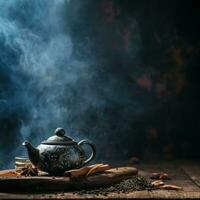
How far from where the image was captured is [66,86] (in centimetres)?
641

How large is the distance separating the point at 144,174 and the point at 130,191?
3.78 ft

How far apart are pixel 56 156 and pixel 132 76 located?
329cm

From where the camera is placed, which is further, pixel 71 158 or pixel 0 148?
pixel 0 148

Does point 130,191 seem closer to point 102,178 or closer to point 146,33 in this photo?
point 102,178

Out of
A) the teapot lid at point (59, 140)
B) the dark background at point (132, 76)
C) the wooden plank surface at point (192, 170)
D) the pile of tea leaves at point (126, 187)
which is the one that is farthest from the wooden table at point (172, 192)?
the dark background at point (132, 76)

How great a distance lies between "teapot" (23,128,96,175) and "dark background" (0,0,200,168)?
2.84 metres

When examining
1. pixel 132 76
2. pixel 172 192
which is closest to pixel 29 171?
pixel 172 192

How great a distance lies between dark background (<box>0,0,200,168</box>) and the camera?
6.48 metres

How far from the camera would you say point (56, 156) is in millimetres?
3490

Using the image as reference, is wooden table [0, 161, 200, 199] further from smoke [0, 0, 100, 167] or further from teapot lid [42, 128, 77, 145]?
smoke [0, 0, 100, 167]

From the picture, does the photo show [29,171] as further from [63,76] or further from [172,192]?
[63,76]

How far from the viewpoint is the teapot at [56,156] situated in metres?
3.50

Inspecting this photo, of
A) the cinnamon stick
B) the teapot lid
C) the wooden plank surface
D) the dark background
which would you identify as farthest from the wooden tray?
the dark background

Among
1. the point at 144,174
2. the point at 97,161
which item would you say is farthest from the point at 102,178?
the point at 97,161
